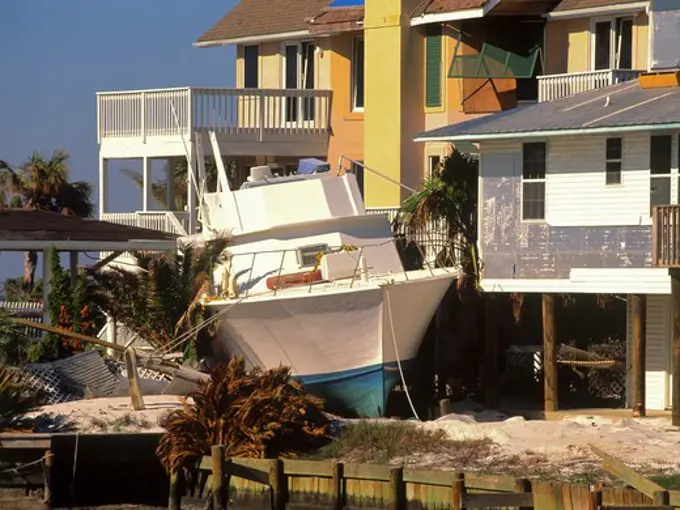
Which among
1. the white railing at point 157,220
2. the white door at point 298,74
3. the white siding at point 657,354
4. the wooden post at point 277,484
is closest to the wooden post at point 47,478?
the wooden post at point 277,484

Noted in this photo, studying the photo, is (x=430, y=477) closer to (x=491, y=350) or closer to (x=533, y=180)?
(x=491, y=350)

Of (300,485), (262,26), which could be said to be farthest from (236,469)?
(262,26)

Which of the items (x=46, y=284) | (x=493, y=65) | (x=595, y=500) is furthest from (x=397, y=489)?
(x=493, y=65)

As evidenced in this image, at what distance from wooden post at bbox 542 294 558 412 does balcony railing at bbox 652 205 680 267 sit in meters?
3.08

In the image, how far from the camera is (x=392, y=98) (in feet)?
132

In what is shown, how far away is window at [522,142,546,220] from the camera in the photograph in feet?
108

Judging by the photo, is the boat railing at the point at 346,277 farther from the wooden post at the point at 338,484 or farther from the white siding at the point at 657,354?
the wooden post at the point at 338,484

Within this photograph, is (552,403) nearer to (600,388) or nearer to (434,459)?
(600,388)

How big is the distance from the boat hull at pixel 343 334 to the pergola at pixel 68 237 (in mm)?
3735

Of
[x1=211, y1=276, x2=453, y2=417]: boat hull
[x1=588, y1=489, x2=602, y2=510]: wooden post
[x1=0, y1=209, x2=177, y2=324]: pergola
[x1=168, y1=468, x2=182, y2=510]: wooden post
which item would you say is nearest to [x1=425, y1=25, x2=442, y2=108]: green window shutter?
[x1=0, y1=209, x2=177, y2=324]: pergola

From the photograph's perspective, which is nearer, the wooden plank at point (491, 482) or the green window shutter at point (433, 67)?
the wooden plank at point (491, 482)

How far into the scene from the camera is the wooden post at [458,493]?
23688mm

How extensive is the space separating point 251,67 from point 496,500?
24.2 meters

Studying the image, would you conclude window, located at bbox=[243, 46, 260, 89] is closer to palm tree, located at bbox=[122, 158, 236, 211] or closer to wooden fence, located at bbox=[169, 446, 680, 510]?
palm tree, located at bbox=[122, 158, 236, 211]
